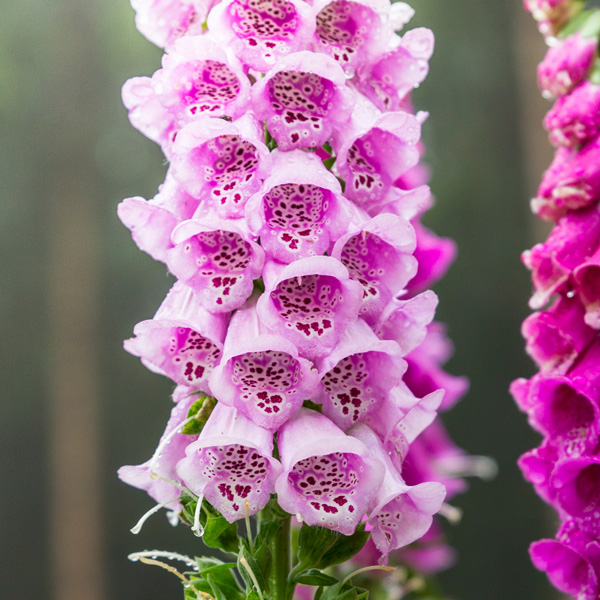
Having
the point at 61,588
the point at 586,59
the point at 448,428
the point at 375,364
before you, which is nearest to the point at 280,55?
the point at 375,364

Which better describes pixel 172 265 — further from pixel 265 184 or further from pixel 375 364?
pixel 375 364

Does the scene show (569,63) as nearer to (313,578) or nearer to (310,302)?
(310,302)

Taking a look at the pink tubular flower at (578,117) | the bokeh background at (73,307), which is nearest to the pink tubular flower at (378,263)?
the pink tubular flower at (578,117)

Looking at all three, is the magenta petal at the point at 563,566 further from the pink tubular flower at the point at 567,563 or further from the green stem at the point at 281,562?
the green stem at the point at 281,562

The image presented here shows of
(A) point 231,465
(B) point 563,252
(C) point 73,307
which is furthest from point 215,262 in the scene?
(C) point 73,307

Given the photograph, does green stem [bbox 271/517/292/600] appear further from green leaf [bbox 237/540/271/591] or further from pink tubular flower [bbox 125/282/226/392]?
pink tubular flower [bbox 125/282/226/392]

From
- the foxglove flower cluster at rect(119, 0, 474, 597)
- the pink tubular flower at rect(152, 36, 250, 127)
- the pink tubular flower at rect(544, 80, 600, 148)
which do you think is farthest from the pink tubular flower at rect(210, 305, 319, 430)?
the pink tubular flower at rect(544, 80, 600, 148)
